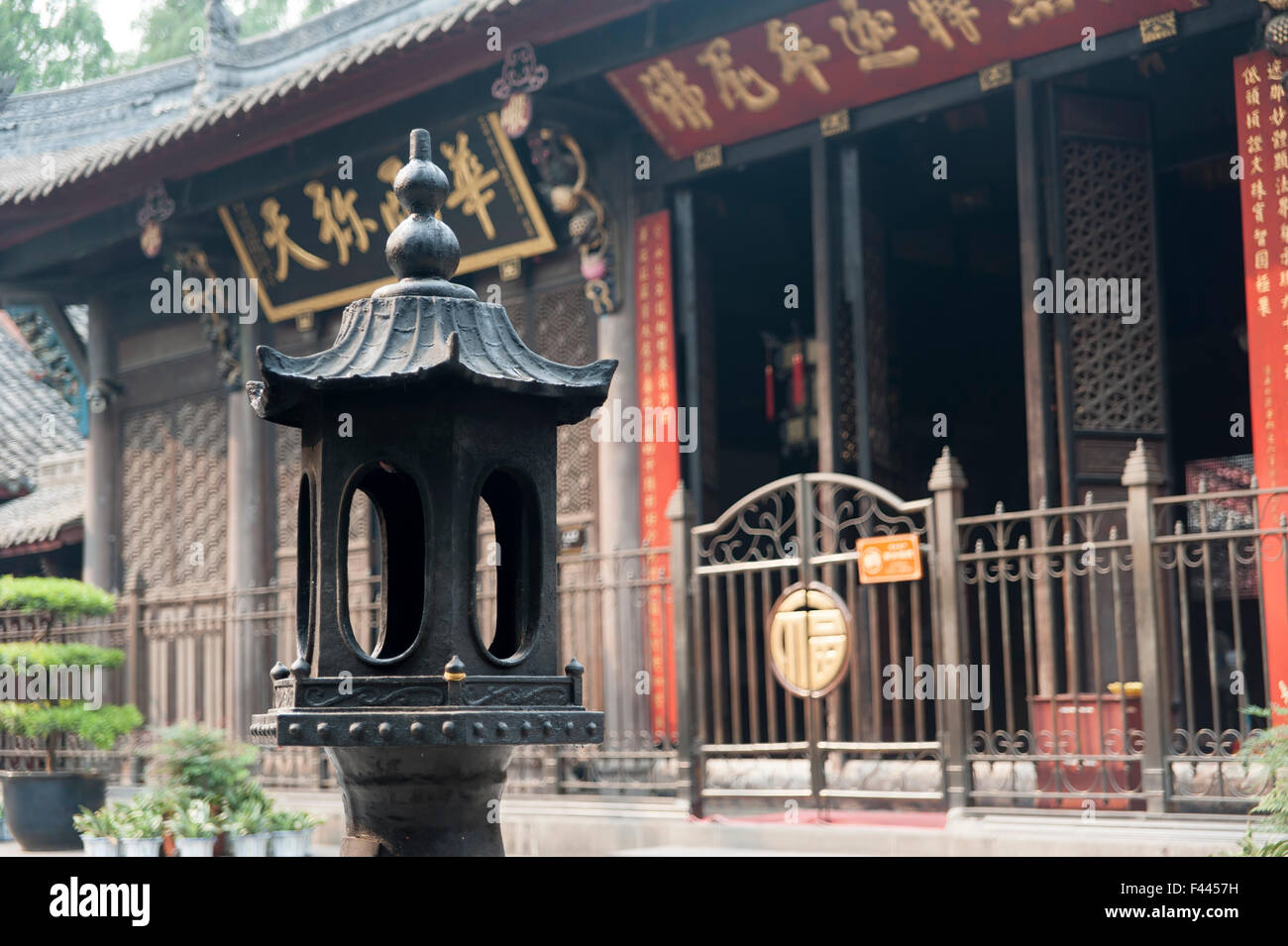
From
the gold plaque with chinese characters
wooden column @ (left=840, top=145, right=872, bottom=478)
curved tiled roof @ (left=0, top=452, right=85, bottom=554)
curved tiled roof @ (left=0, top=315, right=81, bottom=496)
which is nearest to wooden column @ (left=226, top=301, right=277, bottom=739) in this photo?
the gold plaque with chinese characters

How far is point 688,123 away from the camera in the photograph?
10.3 m

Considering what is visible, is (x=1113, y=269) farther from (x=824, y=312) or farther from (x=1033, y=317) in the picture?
(x=824, y=312)

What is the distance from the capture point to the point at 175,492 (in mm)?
13812

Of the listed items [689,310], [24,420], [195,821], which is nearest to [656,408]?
[689,310]

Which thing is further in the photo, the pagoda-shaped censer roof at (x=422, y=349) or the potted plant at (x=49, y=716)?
the potted plant at (x=49, y=716)

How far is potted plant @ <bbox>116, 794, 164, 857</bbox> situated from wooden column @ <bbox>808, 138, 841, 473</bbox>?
14.2 ft

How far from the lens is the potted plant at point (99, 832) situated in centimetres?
884

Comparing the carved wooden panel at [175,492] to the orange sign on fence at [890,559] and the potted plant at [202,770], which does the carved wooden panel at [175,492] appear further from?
the orange sign on fence at [890,559]

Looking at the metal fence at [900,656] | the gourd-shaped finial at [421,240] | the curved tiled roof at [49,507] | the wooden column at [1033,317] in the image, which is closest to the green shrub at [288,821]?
the metal fence at [900,656]

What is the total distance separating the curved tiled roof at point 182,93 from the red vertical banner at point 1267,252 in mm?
4008

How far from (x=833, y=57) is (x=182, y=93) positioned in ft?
29.1

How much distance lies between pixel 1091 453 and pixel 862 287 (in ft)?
6.32
